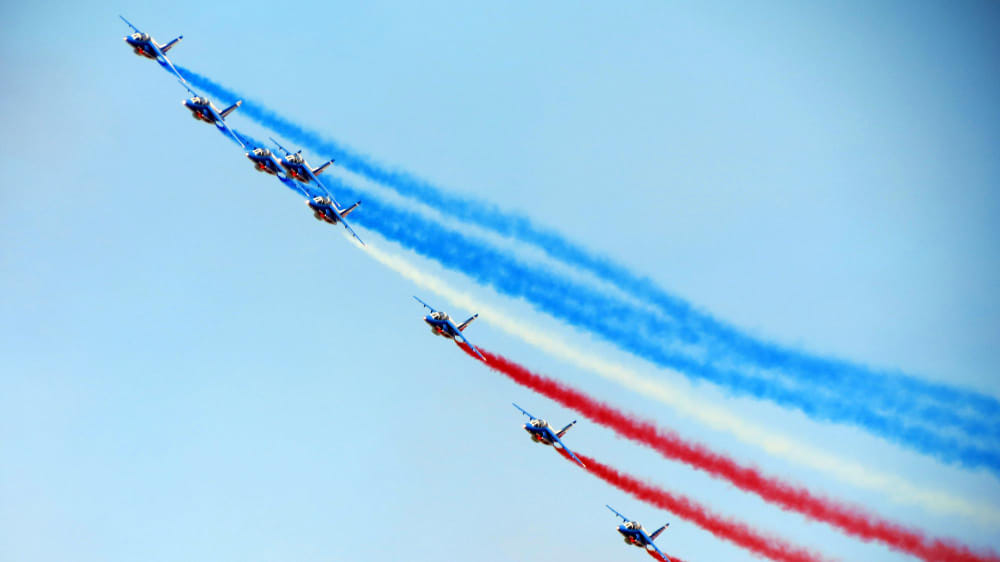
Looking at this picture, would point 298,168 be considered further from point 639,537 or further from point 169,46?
point 639,537

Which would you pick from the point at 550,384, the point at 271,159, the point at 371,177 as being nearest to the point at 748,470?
the point at 550,384

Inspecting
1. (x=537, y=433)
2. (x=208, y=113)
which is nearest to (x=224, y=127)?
(x=208, y=113)

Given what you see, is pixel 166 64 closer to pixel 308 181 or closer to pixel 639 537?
pixel 308 181

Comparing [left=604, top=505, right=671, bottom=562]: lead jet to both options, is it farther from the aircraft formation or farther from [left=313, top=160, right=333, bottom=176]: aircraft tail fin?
[left=313, top=160, right=333, bottom=176]: aircraft tail fin

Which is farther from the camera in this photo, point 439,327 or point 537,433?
point 537,433

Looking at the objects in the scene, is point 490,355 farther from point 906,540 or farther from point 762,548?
point 906,540

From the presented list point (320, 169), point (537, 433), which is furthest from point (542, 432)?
point (320, 169)

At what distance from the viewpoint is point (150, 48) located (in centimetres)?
7788

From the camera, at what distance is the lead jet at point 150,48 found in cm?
7731

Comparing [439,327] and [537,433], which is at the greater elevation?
[439,327]

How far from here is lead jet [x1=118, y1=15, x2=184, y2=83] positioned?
77.3 meters

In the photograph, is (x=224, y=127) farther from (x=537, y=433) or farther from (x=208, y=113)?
(x=537, y=433)

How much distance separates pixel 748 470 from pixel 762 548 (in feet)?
19.0

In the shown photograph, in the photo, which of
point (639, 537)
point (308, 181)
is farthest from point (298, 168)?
point (639, 537)
